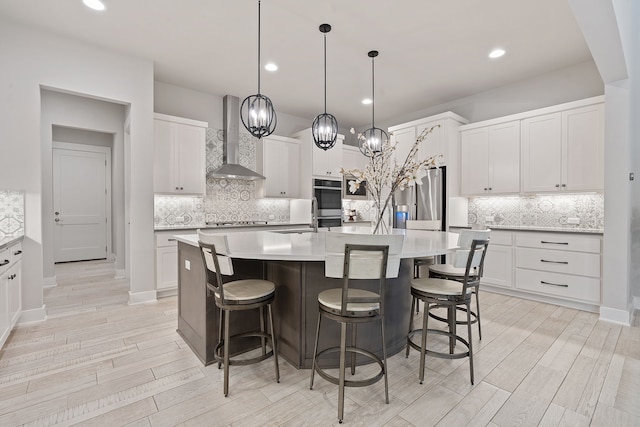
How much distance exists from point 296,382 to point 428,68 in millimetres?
3970

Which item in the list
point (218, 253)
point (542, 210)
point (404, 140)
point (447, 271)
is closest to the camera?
point (218, 253)

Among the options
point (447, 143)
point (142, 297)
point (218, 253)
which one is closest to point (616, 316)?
point (447, 143)

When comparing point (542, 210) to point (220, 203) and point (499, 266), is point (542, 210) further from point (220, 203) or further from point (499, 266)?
point (220, 203)

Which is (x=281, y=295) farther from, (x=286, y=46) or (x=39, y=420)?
(x=286, y=46)

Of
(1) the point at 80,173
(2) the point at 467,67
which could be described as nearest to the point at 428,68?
(2) the point at 467,67

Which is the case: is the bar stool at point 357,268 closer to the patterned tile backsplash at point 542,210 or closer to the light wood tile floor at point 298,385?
the light wood tile floor at point 298,385

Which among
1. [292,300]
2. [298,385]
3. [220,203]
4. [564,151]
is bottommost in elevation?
[298,385]

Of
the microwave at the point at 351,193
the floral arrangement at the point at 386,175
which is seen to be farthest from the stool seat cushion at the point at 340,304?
the microwave at the point at 351,193

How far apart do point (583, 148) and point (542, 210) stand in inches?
39.0

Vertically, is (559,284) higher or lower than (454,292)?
lower

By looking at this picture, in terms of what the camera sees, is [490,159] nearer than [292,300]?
No

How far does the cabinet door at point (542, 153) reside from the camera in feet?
12.7

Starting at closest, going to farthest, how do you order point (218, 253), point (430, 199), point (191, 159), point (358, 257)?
point (358, 257), point (218, 253), point (191, 159), point (430, 199)

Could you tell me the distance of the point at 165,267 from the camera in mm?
4008
